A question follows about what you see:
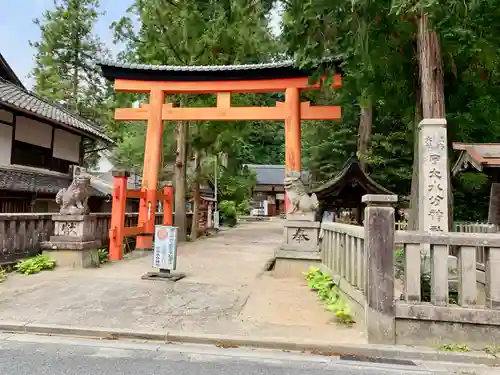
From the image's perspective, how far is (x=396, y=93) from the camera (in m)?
12.2

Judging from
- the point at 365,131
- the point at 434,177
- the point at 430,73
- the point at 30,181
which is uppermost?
the point at 365,131

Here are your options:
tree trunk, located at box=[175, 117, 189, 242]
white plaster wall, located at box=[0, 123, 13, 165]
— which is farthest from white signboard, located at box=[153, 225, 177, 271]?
white plaster wall, located at box=[0, 123, 13, 165]

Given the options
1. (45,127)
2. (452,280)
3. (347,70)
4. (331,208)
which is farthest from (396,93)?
(45,127)

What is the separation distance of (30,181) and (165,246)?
28.7 ft

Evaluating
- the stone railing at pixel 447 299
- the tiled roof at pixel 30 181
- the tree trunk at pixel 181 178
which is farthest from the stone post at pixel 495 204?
the tiled roof at pixel 30 181

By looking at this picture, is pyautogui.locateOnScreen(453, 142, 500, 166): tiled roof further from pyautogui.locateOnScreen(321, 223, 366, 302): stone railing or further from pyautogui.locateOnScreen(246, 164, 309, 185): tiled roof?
pyautogui.locateOnScreen(246, 164, 309, 185): tiled roof

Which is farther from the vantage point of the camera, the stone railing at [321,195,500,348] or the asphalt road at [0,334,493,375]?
the stone railing at [321,195,500,348]

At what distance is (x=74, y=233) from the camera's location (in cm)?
870

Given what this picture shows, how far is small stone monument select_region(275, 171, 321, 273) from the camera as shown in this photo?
27.9 ft

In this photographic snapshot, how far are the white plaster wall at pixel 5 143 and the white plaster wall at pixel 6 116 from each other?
20 cm

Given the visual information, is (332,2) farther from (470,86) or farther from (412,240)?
(470,86)

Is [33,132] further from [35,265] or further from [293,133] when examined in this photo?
[293,133]

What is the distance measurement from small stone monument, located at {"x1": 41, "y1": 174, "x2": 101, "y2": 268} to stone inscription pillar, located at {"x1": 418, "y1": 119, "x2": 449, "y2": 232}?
7.26 metres

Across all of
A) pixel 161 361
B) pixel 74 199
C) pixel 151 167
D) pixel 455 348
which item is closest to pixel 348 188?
pixel 151 167
